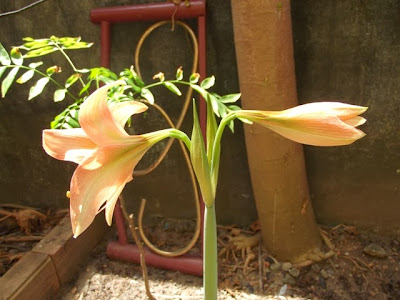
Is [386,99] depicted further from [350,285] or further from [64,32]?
[64,32]

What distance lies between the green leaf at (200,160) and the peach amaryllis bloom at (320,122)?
4.1 inches

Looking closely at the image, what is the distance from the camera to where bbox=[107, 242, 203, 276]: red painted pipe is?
5.57 feet

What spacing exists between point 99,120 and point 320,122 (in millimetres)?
361

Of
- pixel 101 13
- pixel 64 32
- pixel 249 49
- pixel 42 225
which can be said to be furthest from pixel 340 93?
pixel 42 225

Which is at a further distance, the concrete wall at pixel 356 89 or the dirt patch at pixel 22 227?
the dirt patch at pixel 22 227

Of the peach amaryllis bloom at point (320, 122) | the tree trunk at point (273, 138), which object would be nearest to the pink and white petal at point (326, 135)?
the peach amaryllis bloom at point (320, 122)

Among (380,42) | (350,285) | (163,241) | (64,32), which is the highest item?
(64,32)

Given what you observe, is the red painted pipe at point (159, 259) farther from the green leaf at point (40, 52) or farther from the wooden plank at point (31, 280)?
the green leaf at point (40, 52)

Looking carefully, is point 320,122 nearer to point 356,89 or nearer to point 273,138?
point 273,138

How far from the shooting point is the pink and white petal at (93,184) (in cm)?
59

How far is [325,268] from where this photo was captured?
1.66 meters

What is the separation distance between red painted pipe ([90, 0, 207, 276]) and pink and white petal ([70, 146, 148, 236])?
3.00 ft


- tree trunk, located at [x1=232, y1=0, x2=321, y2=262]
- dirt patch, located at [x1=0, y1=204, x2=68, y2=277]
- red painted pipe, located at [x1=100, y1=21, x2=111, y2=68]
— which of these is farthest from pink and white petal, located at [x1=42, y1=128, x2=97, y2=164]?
dirt patch, located at [x1=0, y1=204, x2=68, y2=277]

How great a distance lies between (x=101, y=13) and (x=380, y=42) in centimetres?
114
